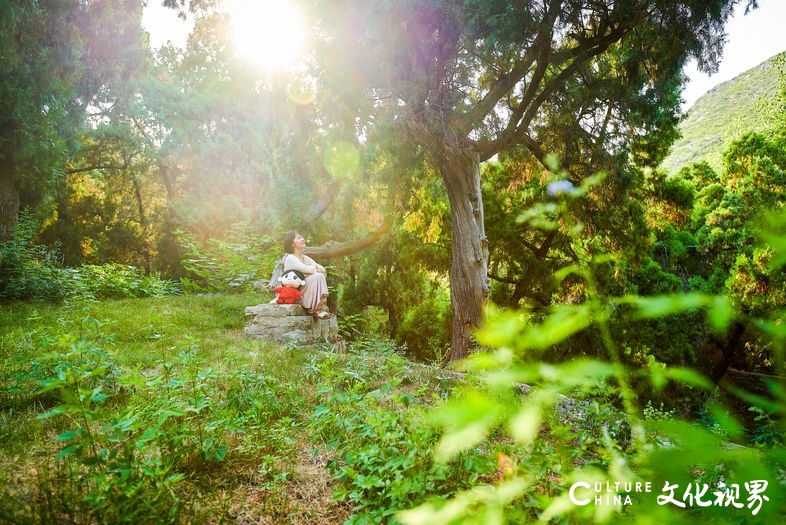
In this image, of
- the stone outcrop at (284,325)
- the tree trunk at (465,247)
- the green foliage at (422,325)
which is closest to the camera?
the stone outcrop at (284,325)

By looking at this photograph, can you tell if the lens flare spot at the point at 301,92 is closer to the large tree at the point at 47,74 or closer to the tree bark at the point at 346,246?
the tree bark at the point at 346,246

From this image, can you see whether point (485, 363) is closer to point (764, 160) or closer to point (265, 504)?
point (265, 504)

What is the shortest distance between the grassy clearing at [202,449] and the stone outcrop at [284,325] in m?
2.58

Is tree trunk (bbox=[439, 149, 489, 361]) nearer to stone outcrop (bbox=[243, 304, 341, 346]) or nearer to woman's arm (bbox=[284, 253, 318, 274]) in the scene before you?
stone outcrop (bbox=[243, 304, 341, 346])

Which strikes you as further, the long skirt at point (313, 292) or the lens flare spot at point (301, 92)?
the lens flare spot at point (301, 92)

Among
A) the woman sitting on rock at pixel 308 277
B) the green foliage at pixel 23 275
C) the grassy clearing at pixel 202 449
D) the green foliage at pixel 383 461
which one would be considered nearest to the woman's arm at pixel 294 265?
the woman sitting on rock at pixel 308 277

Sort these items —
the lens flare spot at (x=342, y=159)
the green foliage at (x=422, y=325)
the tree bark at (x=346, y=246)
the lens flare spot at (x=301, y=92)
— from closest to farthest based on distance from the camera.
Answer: the lens flare spot at (x=301, y=92) → the lens flare spot at (x=342, y=159) → the tree bark at (x=346, y=246) → the green foliage at (x=422, y=325)

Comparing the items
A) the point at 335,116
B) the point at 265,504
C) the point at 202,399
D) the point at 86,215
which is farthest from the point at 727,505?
the point at 86,215

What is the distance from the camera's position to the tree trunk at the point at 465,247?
24.7ft

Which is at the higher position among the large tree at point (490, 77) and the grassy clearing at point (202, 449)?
the large tree at point (490, 77)

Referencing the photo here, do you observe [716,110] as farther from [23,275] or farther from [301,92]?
[23,275]

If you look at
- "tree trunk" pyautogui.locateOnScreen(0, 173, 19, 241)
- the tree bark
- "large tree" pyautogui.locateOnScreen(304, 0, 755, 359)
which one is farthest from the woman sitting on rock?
"tree trunk" pyautogui.locateOnScreen(0, 173, 19, 241)

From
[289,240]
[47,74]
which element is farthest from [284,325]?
[47,74]

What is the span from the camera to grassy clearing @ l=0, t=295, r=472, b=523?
1.70 metres
